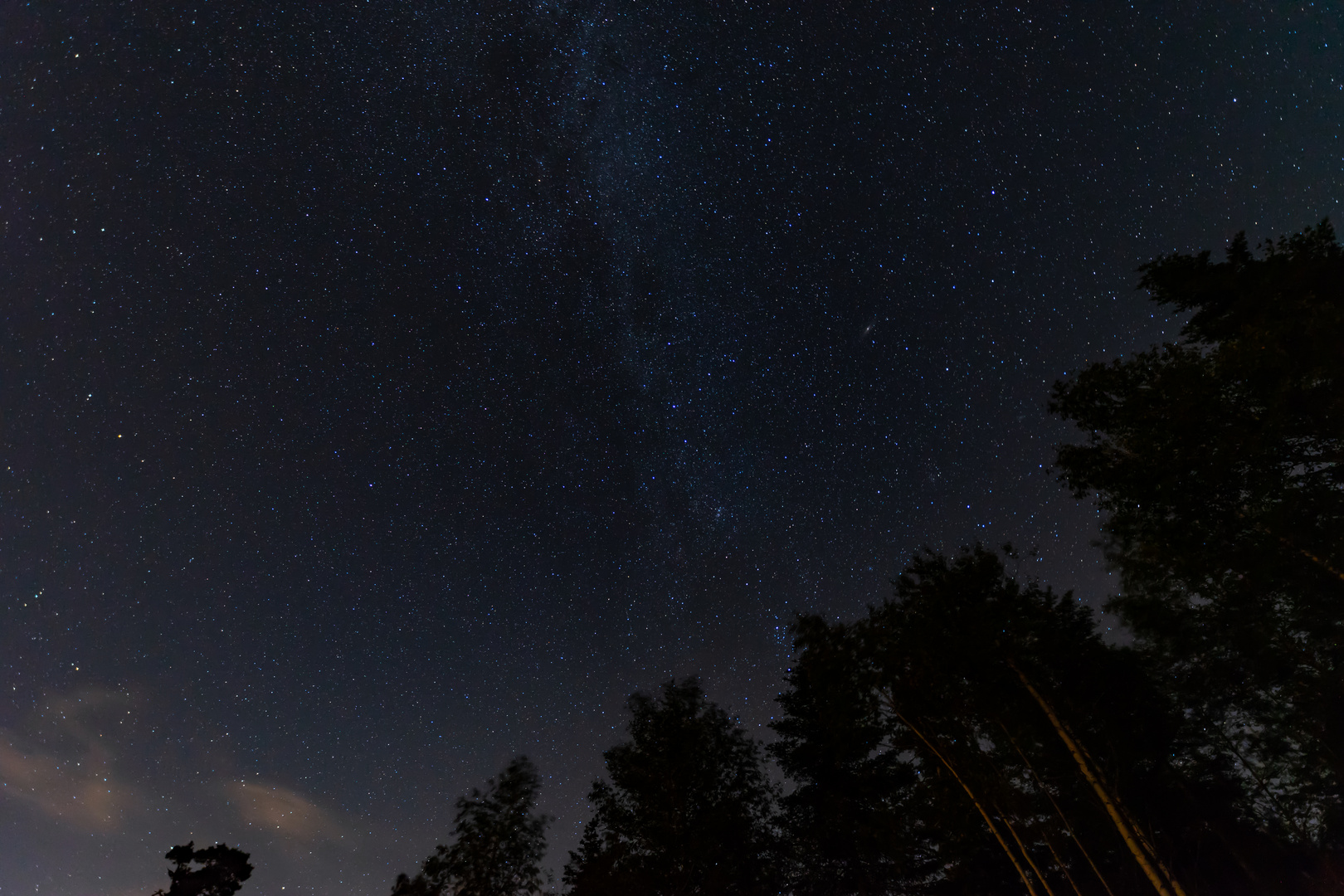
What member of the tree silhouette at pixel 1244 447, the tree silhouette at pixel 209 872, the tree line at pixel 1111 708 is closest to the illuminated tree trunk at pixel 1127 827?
the tree line at pixel 1111 708

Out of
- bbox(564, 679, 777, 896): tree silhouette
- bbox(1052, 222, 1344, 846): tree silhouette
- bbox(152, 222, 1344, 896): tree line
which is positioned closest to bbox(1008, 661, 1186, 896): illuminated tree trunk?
bbox(152, 222, 1344, 896): tree line

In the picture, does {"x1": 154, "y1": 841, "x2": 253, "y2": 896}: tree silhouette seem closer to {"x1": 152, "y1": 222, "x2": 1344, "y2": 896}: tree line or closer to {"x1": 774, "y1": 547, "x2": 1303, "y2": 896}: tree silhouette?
{"x1": 152, "y1": 222, "x2": 1344, "y2": 896}: tree line

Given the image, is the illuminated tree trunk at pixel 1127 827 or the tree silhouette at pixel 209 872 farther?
the tree silhouette at pixel 209 872

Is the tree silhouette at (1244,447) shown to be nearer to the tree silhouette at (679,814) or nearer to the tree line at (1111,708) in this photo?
the tree line at (1111,708)

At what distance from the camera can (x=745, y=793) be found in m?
27.6

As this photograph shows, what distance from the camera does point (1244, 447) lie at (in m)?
14.2

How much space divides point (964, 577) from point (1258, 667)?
522 inches

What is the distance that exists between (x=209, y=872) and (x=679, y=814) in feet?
81.2

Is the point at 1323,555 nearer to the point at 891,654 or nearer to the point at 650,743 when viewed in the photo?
the point at 891,654

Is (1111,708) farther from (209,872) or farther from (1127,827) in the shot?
(209,872)

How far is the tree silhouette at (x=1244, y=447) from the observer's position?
44.7ft

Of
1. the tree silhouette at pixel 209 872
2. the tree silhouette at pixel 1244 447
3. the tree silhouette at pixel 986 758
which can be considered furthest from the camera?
the tree silhouette at pixel 209 872

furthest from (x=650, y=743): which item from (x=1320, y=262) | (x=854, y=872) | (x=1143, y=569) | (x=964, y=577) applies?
(x=1320, y=262)

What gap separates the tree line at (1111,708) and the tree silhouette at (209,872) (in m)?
12.1
